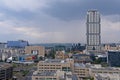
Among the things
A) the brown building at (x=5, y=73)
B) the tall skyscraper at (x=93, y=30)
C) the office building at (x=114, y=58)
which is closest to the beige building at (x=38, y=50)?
the office building at (x=114, y=58)

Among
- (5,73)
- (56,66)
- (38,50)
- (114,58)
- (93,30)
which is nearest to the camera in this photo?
(5,73)

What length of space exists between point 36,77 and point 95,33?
64.0 meters

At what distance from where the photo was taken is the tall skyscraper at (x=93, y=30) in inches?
3255

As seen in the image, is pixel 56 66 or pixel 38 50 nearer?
pixel 56 66

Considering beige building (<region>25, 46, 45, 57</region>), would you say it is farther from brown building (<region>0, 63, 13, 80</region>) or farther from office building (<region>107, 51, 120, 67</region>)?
brown building (<region>0, 63, 13, 80</region>)

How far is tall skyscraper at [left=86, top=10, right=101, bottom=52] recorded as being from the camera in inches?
3255

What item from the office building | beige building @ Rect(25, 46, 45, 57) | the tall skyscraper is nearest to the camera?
the office building

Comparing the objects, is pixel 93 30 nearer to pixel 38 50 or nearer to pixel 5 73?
pixel 38 50

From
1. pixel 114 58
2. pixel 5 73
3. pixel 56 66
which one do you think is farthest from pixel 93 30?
pixel 5 73

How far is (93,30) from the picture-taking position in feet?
271

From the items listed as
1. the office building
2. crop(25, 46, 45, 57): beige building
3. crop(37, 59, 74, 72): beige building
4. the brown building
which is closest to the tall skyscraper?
crop(25, 46, 45, 57): beige building

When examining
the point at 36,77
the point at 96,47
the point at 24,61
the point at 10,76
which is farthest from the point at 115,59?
the point at 96,47

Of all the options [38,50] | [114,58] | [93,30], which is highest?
[93,30]

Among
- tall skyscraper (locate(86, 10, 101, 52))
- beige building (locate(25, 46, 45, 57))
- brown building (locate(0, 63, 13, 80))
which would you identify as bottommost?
brown building (locate(0, 63, 13, 80))
